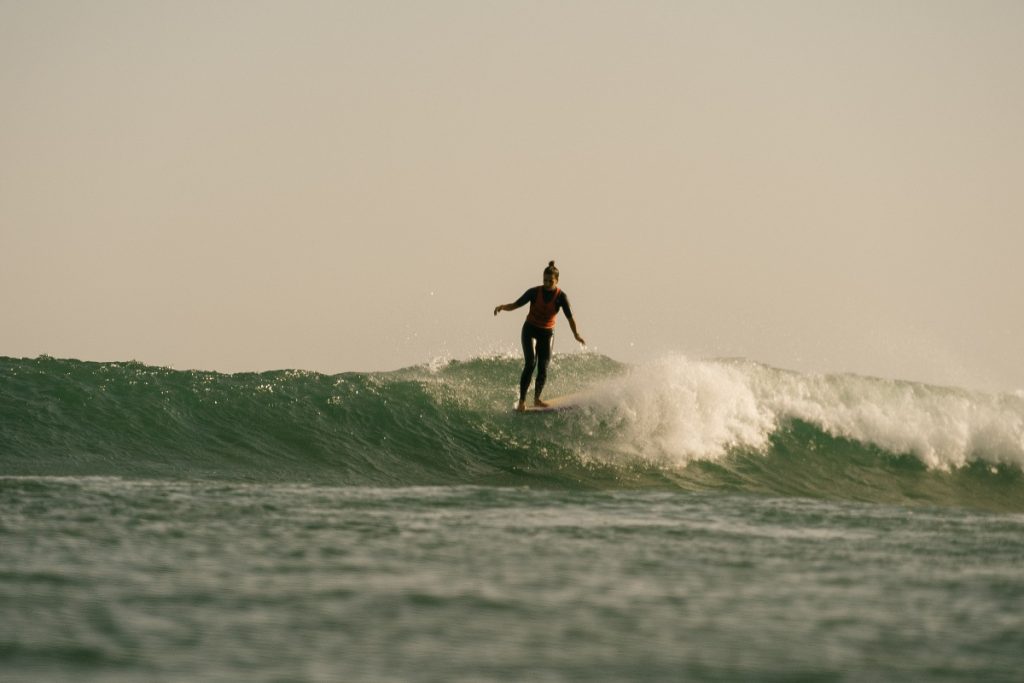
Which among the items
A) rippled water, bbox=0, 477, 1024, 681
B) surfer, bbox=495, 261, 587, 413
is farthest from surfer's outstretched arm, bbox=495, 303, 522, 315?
rippled water, bbox=0, 477, 1024, 681

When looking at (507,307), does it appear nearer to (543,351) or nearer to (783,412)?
(543,351)

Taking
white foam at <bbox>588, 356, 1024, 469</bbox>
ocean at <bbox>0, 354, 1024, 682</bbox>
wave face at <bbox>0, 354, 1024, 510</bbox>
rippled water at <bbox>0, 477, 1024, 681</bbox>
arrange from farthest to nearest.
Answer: white foam at <bbox>588, 356, 1024, 469</bbox> → wave face at <bbox>0, 354, 1024, 510</bbox> → ocean at <bbox>0, 354, 1024, 682</bbox> → rippled water at <bbox>0, 477, 1024, 681</bbox>

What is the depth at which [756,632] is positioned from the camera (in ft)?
16.8

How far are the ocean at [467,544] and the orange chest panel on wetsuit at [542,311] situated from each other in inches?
58.9

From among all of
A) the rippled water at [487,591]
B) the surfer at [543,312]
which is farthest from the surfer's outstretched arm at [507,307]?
the rippled water at [487,591]

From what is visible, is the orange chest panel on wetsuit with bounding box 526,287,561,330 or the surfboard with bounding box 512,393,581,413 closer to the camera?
the orange chest panel on wetsuit with bounding box 526,287,561,330

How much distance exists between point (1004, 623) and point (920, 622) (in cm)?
44

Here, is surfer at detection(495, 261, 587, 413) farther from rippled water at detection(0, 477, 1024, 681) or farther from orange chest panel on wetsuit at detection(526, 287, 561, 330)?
rippled water at detection(0, 477, 1024, 681)

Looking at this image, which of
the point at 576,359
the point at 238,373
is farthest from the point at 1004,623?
the point at 576,359

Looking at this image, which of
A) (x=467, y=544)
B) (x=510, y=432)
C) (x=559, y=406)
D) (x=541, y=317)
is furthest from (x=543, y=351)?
(x=467, y=544)

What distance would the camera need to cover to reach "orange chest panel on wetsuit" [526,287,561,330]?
46.7 feet

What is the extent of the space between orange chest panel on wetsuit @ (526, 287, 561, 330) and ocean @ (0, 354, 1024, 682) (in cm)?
150

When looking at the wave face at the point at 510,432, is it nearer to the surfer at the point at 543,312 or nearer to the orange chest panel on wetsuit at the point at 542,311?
the surfer at the point at 543,312

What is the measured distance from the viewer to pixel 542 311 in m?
14.2
